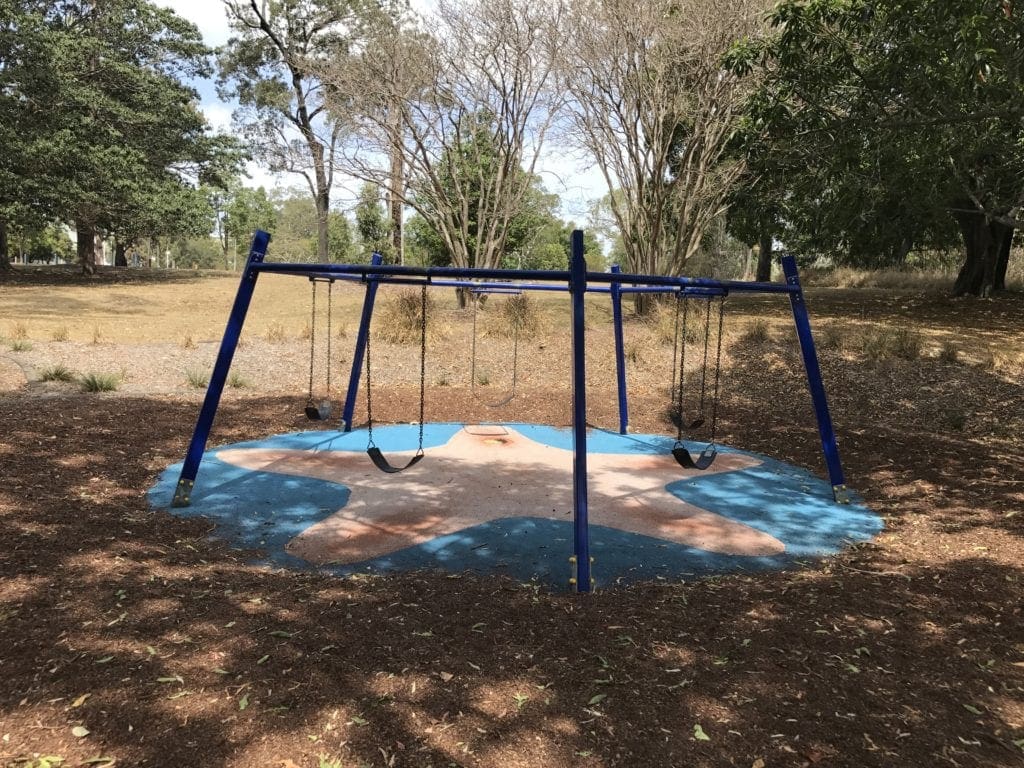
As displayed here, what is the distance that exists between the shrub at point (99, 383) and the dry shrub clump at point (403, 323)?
4.64m

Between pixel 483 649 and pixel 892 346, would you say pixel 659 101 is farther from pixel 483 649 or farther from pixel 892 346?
pixel 483 649

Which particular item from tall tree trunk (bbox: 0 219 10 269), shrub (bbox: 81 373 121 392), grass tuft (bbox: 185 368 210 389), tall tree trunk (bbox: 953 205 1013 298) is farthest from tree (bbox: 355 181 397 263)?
tall tree trunk (bbox: 953 205 1013 298)

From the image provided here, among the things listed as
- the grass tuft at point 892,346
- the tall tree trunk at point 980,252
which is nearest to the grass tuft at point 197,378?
the grass tuft at point 892,346

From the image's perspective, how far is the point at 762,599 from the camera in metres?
3.37

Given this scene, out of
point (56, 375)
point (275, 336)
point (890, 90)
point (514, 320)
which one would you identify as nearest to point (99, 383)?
point (56, 375)

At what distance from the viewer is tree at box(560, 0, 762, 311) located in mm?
10961

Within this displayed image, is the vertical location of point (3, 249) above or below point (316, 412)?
above

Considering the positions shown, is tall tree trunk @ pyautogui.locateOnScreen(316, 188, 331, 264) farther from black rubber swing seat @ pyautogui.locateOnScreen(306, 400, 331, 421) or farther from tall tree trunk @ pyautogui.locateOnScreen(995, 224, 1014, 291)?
tall tree trunk @ pyautogui.locateOnScreen(995, 224, 1014, 291)

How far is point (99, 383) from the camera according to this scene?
8.27m

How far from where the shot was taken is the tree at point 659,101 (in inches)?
432

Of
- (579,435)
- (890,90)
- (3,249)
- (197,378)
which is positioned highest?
(890,90)

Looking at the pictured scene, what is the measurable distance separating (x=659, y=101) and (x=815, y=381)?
8.36 metres

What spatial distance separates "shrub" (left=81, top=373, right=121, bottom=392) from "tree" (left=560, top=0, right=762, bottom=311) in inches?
359

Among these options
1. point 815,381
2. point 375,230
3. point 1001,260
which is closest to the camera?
point 815,381
